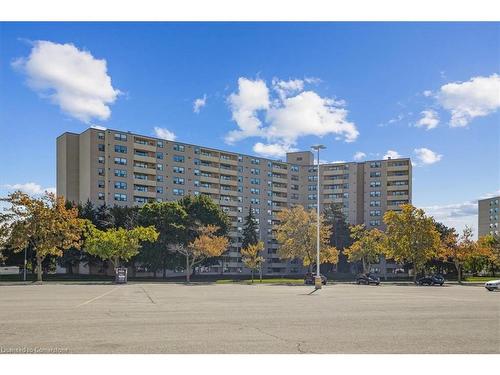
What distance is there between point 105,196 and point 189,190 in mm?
20095

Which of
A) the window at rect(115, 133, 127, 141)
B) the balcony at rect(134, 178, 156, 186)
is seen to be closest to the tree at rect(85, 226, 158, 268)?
the balcony at rect(134, 178, 156, 186)

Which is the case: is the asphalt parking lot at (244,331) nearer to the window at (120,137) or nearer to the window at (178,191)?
the window at (120,137)

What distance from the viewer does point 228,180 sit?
116938mm

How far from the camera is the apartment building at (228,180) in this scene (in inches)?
3851

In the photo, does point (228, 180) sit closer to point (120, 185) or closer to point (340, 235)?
point (120, 185)

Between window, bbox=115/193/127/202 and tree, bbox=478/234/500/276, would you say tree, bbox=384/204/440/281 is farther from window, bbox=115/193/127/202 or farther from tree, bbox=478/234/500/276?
window, bbox=115/193/127/202

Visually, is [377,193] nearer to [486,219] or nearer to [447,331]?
[486,219]

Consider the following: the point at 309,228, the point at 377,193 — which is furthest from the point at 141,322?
the point at 377,193

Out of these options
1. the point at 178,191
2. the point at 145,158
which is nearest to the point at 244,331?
the point at 145,158

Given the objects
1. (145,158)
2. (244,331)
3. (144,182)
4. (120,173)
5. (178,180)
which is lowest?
(244,331)

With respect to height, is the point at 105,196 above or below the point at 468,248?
above

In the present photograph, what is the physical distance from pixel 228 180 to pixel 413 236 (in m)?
57.7

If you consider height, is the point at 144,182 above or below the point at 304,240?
above

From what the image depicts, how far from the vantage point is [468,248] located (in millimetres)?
69500
